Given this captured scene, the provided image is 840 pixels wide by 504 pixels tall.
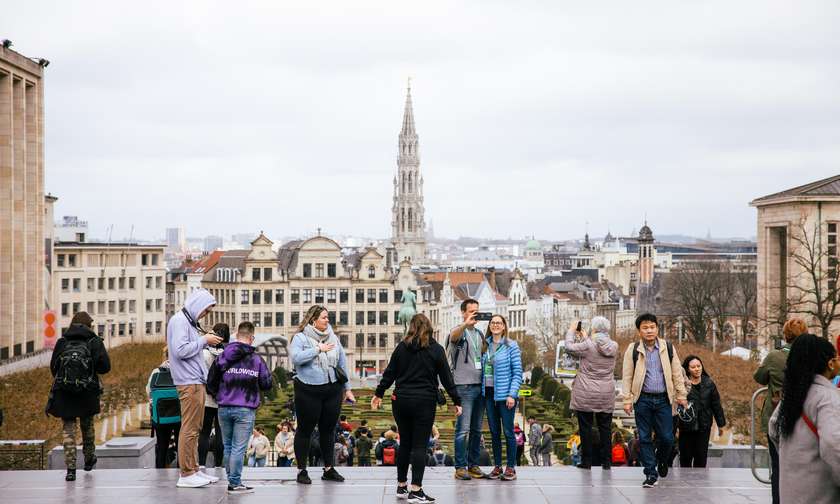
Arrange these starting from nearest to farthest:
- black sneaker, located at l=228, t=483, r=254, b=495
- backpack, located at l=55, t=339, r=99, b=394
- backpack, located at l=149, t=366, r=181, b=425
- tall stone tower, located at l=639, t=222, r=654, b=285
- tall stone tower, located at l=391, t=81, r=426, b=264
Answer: black sneaker, located at l=228, t=483, r=254, b=495 → backpack, located at l=55, t=339, r=99, b=394 → backpack, located at l=149, t=366, r=181, b=425 → tall stone tower, located at l=639, t=222, r=654, b=285 → tall stone tower, located at l=391, t=81, r=426, b=264

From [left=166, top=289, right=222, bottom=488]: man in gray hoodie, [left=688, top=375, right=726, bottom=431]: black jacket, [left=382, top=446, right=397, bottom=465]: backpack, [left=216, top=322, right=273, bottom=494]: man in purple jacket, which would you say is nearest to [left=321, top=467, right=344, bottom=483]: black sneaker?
[left=216, top=322, right=273, bottom=494]: man in purple jacket

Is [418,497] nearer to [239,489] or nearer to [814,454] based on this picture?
[239,489]

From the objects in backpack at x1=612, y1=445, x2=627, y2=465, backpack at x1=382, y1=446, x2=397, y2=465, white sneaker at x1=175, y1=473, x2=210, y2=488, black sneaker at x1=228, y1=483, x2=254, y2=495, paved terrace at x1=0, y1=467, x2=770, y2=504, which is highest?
white sneaker at x1=175, y1=473, x2=210, y2=488

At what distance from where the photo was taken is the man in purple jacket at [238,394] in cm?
1378

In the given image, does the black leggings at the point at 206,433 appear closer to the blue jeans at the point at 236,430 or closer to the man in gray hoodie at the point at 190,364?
the man in gray hoodie at the point at 190,364

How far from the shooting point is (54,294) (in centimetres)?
9906

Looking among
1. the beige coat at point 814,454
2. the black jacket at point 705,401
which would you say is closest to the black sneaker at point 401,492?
the black jacket at point 705,401

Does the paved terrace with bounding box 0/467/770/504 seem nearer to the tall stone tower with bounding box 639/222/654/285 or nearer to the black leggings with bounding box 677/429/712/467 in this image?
the black leggings with bounding box 677/429/712/467

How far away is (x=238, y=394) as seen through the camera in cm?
1380

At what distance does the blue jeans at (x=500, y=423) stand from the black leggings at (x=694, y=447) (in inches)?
104

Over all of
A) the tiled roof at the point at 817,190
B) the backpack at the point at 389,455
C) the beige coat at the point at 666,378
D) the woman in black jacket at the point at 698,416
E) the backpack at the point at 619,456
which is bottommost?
the backpack at the point at 389,455

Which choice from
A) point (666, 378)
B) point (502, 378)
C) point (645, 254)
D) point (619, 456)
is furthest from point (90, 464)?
point (645, 254)

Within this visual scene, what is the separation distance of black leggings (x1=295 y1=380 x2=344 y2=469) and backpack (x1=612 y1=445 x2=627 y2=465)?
5.58 metres

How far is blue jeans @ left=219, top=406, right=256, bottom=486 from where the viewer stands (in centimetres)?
1380
